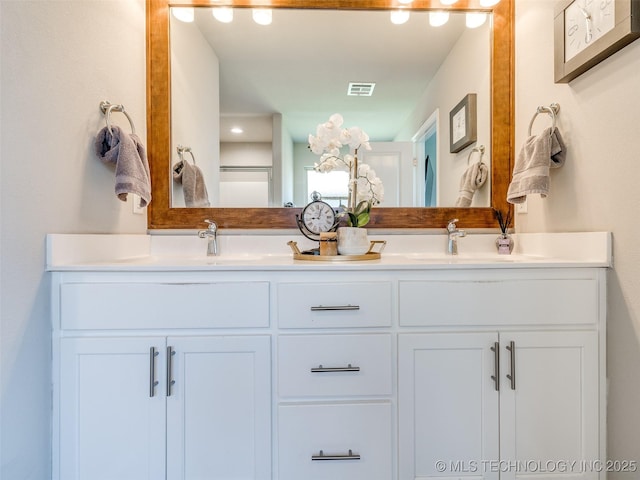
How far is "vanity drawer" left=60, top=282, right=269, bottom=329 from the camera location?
3.35 ft

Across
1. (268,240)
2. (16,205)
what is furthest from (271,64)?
(16,205)

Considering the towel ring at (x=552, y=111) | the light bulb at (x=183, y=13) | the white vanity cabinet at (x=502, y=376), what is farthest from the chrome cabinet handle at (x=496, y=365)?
the light bulb at (x=183, y=13)

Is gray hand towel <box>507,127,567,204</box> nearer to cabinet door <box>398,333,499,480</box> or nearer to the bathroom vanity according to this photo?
the bathroom vanity

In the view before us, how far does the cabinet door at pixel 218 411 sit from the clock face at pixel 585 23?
1456 millimetres

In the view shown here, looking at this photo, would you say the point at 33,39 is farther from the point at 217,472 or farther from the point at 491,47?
the point at 491,47

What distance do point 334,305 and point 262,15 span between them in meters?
1.40

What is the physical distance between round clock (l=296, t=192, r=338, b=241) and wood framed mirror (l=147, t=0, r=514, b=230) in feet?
0.55

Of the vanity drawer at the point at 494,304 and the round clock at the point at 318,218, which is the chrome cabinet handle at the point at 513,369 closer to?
the vanity drawer at the point at 494,304

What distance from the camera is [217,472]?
103 centimetres

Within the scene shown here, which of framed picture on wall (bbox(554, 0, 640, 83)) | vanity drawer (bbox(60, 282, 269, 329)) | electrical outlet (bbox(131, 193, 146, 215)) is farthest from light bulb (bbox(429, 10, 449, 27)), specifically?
electrical outlet (bbox(131, 193, 146, 215))

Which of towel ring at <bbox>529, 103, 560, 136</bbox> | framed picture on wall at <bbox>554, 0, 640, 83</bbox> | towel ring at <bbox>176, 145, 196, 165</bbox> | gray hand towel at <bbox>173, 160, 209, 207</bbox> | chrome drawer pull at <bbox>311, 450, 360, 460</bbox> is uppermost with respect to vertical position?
framed picture on wall at <bbox>554, 0, 640, 83</bbox>

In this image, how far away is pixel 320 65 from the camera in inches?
61.8

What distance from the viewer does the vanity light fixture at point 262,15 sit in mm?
1550

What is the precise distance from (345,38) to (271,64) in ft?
1.22
